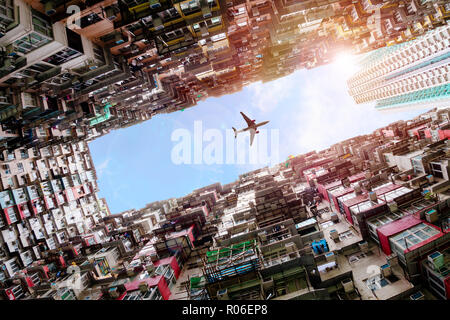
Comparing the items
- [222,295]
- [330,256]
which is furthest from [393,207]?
[222,295]

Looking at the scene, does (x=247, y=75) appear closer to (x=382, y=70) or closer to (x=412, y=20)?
(x=412, y=20)

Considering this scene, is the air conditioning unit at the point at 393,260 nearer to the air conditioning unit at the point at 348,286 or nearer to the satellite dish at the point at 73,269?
the air conditioning unit at the point at 348,286

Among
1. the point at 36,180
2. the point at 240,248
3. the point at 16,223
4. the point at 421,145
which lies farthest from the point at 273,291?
the point at 36,180

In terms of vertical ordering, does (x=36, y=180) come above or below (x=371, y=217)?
above

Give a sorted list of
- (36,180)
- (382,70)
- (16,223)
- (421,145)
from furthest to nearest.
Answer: (382,70) < (36,180) < (16,223) < (421,145)

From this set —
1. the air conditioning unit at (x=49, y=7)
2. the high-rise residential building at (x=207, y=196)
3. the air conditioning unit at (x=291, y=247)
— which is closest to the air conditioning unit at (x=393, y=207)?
the high-rise residential building at (x=207, y=196)

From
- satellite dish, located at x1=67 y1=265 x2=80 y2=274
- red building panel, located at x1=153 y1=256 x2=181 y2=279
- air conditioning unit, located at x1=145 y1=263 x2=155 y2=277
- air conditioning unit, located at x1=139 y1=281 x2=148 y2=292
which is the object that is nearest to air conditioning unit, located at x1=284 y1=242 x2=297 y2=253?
red building panel, located at x1=153 y1=256 x2=181 y2=279

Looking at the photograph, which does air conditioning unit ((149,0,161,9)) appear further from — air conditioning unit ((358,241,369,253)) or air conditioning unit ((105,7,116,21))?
air conditioning unit ((358,241,369,253))
